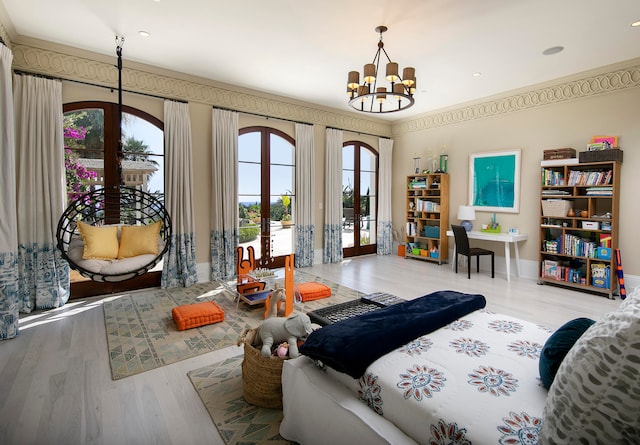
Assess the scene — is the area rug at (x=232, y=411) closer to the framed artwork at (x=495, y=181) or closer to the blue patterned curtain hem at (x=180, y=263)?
the blue patterned curtain hem at (x=180, y=263)

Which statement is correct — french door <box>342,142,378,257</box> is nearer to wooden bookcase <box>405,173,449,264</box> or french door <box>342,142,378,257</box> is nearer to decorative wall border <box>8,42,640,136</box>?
decorative wall border <box>8,42,640,136</box>

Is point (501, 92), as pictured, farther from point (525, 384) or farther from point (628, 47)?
point (525, 384)

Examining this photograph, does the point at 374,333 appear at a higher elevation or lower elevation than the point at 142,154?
lower

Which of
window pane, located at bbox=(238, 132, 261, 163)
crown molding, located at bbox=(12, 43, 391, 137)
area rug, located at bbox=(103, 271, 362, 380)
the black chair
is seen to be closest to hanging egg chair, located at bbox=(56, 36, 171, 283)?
area rug, located at bbox=(103, 271, 362, 380)

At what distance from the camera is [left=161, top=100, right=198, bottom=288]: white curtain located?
198 inches

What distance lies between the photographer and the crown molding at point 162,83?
4.17 meters

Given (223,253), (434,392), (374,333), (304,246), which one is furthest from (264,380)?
(304,246)

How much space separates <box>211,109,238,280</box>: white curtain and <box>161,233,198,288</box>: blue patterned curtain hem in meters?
0.37

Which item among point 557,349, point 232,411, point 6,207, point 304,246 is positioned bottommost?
Result: point 232,411

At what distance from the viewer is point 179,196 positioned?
5113 millimetres

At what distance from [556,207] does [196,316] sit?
5341 mm

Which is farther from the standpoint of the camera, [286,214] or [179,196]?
[286,214]

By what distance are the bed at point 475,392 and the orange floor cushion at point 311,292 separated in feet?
8.01

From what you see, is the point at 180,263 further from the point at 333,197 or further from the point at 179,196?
the point at 333,197
